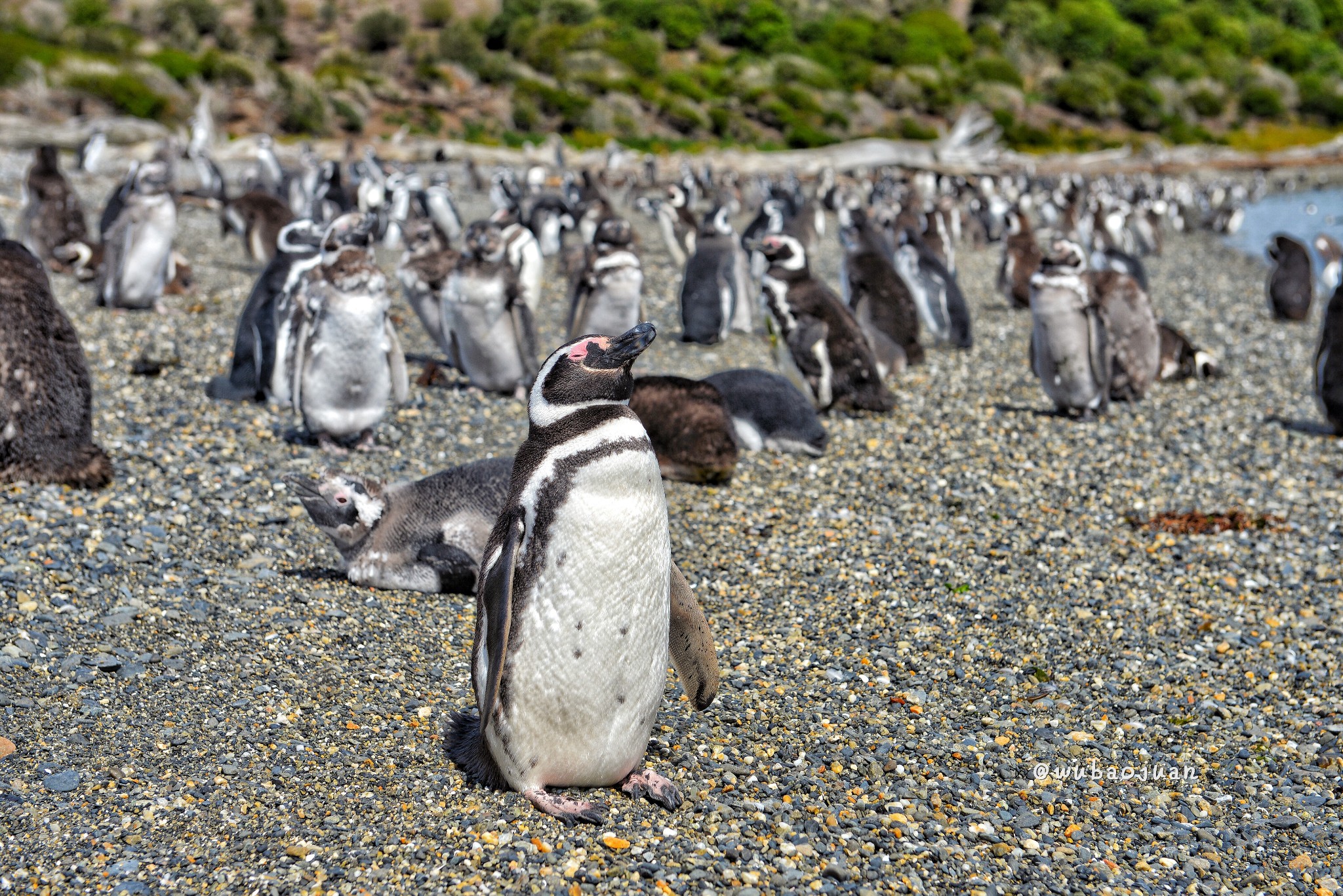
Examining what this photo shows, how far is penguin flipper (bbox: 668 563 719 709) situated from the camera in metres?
3.59

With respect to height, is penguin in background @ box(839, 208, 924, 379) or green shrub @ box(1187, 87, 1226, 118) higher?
green shrub @ box(1187, 87, 1226, 118)

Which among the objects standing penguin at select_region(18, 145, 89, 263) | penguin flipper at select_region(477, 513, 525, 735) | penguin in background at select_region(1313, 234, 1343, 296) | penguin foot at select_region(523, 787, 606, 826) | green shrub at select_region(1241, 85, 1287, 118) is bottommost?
standing penguin at select_region(18, 145, 89, 263)

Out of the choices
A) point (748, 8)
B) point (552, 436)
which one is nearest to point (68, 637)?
point (552, 436)

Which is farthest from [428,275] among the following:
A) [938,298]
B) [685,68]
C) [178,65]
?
[685,68]

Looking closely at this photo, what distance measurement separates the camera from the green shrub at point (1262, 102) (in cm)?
6894

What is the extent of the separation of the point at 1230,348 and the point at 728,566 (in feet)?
32.9

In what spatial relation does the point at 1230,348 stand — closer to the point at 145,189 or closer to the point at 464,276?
the point at 464,276

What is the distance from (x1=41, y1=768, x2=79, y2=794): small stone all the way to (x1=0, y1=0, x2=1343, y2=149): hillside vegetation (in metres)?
37.4

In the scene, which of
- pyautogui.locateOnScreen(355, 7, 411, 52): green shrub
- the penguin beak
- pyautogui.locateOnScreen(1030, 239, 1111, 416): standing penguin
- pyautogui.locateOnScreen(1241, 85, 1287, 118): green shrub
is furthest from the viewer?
pyautogui.locateOnScreen(1241, 85, 1287, 118): green shrub

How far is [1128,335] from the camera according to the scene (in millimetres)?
10023

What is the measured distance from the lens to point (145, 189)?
10.5m

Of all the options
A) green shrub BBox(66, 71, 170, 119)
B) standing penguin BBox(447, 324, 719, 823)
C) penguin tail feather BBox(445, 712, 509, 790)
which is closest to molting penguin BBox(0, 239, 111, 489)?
penguin tail feather BBox(445, 712, 509, 790)

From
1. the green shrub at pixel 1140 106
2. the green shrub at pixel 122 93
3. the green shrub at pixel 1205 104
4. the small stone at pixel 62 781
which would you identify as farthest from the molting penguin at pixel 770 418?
the green shrub at pixel 1205 104

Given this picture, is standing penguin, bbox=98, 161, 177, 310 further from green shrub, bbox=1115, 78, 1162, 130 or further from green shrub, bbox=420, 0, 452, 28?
green shrub, bbox=1115, 78, 1162, 130
